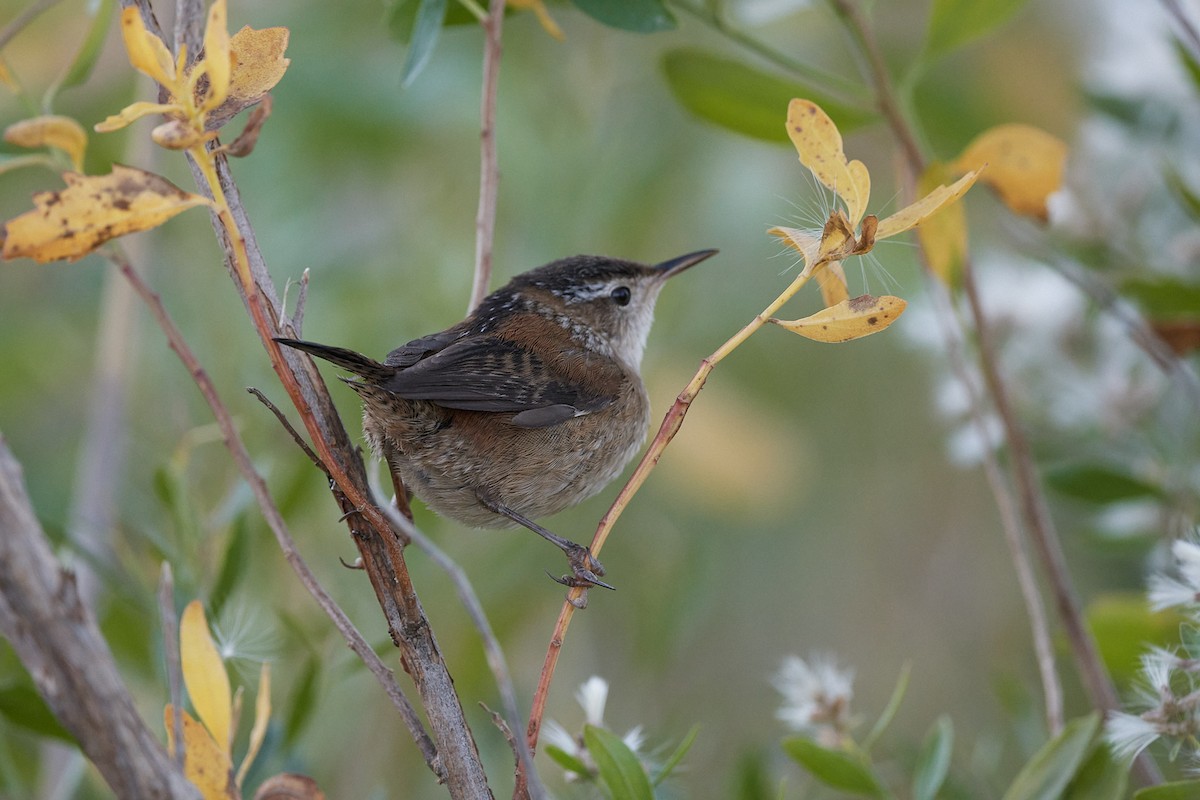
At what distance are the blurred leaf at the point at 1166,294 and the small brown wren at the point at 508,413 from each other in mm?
1037

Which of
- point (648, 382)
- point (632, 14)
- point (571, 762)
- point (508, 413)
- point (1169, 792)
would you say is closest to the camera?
point (1169, 792)

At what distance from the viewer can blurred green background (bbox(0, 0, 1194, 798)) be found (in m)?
2.95

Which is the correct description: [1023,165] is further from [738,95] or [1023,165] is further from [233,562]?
[233,562]

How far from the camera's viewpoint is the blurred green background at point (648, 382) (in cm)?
295

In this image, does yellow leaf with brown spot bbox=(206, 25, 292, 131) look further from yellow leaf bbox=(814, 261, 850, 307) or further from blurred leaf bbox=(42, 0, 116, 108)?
yellow leaf bbox=(814, 261, 850, 307)

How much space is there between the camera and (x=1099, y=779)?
203cm

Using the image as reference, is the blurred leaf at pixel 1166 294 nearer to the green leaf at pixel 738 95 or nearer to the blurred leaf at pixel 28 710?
the green leaf at pixel 738 95

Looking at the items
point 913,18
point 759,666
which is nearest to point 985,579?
point 759,666

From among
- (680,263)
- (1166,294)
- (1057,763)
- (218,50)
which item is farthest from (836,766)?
(680,263)

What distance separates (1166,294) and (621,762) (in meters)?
1.68

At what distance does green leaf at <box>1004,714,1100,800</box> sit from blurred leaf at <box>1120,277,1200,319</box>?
108cm

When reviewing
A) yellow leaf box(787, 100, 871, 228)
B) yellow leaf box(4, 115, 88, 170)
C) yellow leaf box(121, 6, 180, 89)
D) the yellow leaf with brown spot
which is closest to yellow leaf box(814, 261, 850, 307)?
yellow leaf box(787, 100, 871, 228)

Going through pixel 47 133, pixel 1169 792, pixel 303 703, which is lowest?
pixel 303 703

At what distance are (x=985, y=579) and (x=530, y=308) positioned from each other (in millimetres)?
2757
